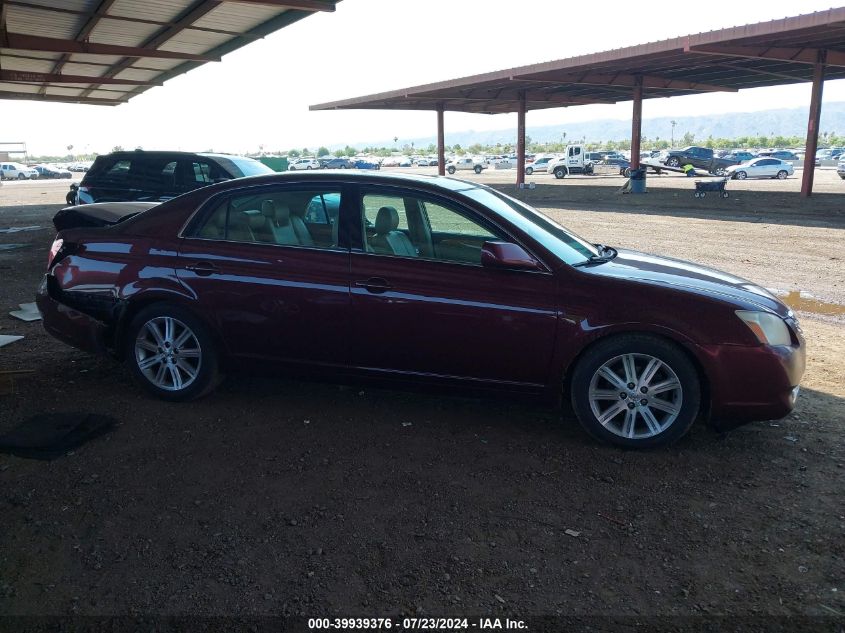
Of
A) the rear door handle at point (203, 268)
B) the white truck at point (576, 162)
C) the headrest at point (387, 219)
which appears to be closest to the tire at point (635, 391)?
the headrest at point (387, 219)

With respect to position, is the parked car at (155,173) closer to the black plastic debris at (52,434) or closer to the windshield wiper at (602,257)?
the black plastic debris at (52,434)

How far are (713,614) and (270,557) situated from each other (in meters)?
1.92

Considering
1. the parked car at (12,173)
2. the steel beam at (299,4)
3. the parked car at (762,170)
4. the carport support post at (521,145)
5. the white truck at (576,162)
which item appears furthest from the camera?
the parked car at (12,173)

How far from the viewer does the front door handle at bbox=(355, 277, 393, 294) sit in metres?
4.53

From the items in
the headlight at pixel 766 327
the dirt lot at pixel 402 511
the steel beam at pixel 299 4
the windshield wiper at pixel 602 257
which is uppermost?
the steel beam at pixel 299 4

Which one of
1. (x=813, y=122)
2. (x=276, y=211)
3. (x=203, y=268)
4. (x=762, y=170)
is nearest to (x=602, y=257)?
(x=276, y=211)

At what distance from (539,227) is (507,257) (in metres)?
0.71

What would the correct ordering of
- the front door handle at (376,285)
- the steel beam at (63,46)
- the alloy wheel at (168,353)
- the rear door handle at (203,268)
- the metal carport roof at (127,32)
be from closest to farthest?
1. the front door handle at (376,285)
2. the rear door handle at (203,268)
3. the alloy wheel at (168,353)
4. the metal carport roof at (127,32)
5. the steel beam at (63,46)

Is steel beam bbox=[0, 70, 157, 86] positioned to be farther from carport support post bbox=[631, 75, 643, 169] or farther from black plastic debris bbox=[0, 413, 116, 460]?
black plastic debris bbox=[0, 413, 116, 460]

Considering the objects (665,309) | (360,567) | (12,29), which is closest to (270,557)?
(360,567)

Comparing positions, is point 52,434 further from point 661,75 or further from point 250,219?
point 661,75

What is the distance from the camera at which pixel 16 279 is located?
9898mm

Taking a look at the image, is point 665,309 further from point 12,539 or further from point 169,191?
point 169,191

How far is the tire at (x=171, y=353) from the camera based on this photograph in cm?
496
